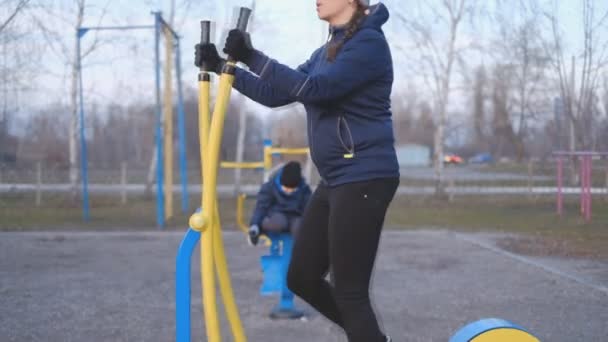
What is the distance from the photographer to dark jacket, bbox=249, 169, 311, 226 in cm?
466

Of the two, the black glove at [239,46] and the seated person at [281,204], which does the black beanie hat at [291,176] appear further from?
the black glove at [239,46]

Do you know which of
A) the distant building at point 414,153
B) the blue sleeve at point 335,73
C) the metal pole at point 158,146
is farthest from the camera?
the distant building at point 414,153

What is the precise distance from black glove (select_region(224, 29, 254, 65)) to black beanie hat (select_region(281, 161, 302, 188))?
258 cm

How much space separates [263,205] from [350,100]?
8.39 ft

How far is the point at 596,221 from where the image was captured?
5688 millimetres

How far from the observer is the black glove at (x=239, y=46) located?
2.14m

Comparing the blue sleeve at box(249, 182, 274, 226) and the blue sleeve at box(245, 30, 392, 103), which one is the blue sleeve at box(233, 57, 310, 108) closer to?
the blue sleeve at box(245, 30, 392, 103)

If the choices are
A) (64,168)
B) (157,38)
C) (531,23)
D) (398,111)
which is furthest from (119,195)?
(398,111)

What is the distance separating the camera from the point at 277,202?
472 centimetres

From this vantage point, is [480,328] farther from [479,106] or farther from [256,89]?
[479,106]

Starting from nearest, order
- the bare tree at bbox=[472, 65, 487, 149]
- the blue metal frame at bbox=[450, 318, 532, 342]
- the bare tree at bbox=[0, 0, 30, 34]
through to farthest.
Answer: the blue metal frame at bbox=[450, 318, 532, 342] < the bare tree at bbox=[0, 0, 30, 34] < the bare tree at bbox=[472, 65, 487, 149]

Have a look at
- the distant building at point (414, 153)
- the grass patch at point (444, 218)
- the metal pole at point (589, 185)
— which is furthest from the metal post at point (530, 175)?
the distant building at point (414, 153)

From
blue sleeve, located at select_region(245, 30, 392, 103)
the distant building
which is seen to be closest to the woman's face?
blue sleeve, located at select_region(245, 30, 392, 103)

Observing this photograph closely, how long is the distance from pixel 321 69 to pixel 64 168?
13.6 m
